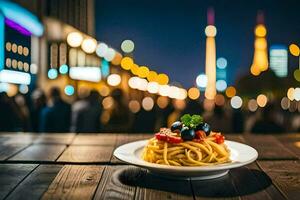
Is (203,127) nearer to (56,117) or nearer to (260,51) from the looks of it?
(56,117)

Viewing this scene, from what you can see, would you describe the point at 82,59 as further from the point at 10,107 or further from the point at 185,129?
the point at 185,129

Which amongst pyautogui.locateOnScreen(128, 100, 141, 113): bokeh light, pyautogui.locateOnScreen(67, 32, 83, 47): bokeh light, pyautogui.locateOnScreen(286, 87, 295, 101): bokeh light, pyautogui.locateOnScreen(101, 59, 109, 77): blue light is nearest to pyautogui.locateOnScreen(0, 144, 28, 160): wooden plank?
pyautogui.locateOnScreen(128, 100, 141, 113): bokeh light

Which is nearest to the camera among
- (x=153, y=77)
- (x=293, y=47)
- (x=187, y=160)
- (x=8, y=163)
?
(x=187, y=160)

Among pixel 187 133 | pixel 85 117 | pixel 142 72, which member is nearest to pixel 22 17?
pixel 85 117

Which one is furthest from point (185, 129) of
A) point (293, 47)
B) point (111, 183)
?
point (293, 47)

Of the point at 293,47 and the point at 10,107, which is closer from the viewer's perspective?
the point at 10,107

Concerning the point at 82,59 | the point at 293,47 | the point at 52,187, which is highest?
the point at 293,47

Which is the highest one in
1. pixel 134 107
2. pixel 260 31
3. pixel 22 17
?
pixel 260 31
